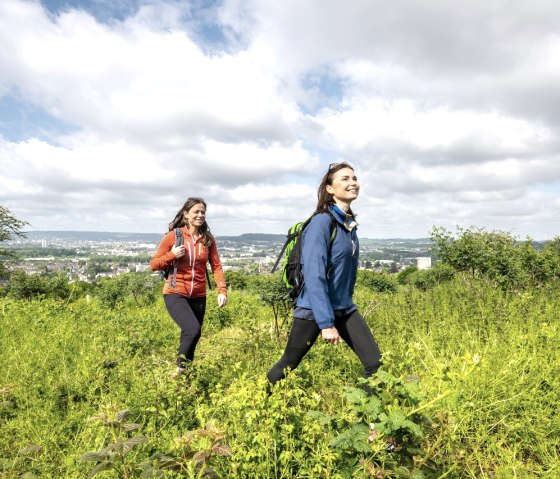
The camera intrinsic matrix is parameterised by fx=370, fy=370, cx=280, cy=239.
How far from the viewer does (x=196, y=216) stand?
4.70m

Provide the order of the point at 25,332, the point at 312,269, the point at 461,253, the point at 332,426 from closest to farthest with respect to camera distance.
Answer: the point at 332,426 → the point at 312,269 → the point at 25,332 → the point at 461,253

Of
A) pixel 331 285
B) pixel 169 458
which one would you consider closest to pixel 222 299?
pixel 331 285

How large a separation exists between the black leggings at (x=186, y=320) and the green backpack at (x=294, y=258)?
1497mm

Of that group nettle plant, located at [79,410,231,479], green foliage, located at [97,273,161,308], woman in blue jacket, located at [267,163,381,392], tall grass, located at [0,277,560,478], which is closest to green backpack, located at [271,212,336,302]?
woman in blue jacket, located at [267,163,381,392]

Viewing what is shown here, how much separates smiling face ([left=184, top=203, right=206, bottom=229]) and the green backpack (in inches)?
68.1

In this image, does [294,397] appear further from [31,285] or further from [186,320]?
[31,285]

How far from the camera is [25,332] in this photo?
6227mm

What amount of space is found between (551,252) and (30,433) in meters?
9.93

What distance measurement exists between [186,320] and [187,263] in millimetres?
708

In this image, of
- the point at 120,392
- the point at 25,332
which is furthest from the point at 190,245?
the point at 25,332

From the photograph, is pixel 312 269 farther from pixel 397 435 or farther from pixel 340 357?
pixel 340 357

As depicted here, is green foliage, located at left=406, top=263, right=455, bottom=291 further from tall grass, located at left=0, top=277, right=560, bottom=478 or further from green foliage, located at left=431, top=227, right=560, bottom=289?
tall grass, located at left=0, top=277, right=560, bottom=478

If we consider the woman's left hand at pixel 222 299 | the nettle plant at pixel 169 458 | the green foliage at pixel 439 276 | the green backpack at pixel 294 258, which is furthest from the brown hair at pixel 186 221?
the green foliage at pixel 439 276

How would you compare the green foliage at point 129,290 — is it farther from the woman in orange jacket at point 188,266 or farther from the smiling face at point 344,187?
the smiling face at point 344,187
